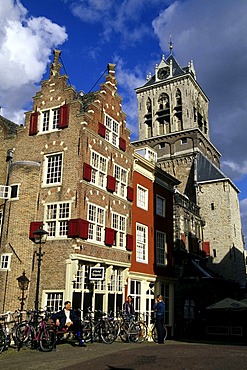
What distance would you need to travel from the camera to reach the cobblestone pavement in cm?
958

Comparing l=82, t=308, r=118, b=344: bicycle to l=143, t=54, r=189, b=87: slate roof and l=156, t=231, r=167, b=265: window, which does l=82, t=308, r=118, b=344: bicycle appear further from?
l=143, t=54, r=189, b=87: slate roof

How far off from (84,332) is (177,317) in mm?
13949

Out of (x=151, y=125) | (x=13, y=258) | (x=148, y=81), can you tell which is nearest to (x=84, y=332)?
(x=13, y=258)

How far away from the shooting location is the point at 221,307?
2456 cm

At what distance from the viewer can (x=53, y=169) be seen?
66.3 feet

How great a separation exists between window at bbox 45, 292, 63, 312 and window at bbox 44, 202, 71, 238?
268 cm

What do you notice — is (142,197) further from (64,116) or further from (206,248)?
(206,248)

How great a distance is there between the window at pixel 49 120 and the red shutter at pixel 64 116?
557 millimetres

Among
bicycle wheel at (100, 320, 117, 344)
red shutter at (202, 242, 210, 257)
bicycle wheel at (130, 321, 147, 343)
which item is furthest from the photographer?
red shutter at (202, 242, 210, 257)

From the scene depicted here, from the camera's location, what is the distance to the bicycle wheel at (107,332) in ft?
50.1

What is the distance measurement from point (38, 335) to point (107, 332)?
366cm

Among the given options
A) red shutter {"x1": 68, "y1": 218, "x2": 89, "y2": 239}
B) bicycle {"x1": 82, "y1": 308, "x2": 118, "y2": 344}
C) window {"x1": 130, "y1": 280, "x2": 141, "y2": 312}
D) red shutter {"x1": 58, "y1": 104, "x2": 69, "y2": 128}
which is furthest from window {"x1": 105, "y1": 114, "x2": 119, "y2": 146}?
bicycle {"x1": 82, "y1": 308, "x2": 118, "y2": 344}

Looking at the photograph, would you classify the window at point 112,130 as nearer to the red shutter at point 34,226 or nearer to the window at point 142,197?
the window at point 142,197

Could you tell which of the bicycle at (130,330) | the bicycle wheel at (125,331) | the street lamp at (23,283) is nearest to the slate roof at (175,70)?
the street lamp at (23,283)
